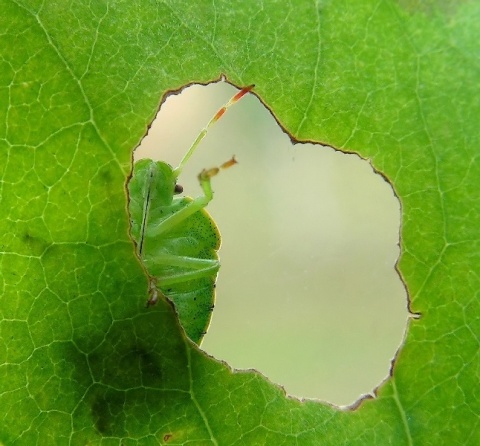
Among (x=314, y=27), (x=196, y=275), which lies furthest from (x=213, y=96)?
(x=314, y=27)

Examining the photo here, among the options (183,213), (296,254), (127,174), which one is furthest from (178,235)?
(296,254)

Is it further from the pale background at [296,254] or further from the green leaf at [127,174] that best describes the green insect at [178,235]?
the pale background at [296,254]

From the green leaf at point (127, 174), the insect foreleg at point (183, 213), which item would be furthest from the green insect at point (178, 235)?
the green leaf at point (127, 174)

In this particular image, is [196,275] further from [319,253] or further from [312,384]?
[319,253]

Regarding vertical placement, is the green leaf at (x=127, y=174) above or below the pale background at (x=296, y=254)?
above

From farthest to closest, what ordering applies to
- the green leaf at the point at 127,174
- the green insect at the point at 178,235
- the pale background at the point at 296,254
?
the pale background at the point at 296,254
the green insect at the point at 178,235
the green leaf at the point at 127,174

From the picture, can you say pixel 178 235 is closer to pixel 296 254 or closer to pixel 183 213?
pixel 183 213

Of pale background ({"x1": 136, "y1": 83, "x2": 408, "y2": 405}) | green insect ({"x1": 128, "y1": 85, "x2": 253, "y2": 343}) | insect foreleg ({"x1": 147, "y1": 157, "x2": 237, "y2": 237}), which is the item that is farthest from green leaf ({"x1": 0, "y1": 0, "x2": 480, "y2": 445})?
pale background ({"x1": 136, "y1": 83, "x2": 408, "y2": 405})

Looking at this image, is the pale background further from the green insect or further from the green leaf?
the green leaf
